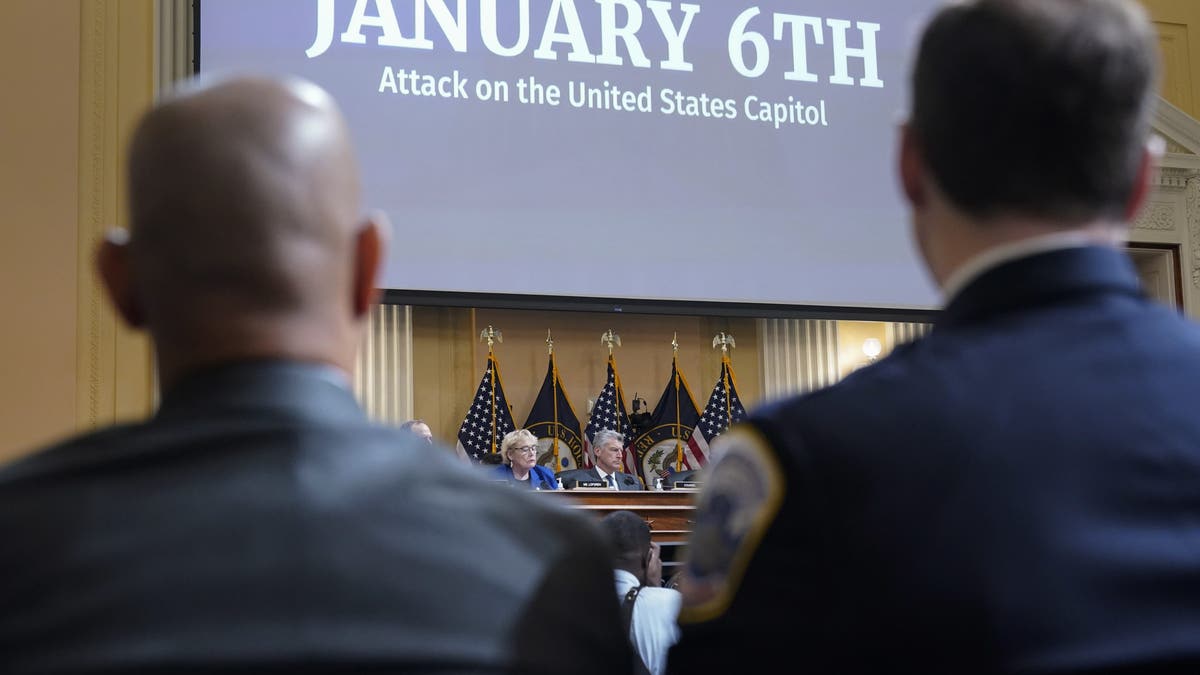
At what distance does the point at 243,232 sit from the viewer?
1045mm

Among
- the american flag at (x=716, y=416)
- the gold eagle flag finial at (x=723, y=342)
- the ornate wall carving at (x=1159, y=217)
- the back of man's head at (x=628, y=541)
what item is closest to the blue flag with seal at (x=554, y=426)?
the american flag at (x=716, y=416)

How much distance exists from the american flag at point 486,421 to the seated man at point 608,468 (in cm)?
75

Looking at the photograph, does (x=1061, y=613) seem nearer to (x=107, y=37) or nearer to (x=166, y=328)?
(x=166, y=328)

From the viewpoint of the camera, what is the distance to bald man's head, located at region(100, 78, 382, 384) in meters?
1.05

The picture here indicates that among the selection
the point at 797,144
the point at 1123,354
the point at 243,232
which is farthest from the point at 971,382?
the point at 797,144

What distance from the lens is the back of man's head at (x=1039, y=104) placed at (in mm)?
1061

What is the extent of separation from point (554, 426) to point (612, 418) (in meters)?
0.44

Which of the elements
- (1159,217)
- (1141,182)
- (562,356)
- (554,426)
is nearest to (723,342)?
(562,356)

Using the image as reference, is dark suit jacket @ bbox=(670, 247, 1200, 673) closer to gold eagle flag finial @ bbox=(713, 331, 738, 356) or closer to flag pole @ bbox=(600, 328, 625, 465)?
flag pole @ bbox=(600, 328, 625, 465)

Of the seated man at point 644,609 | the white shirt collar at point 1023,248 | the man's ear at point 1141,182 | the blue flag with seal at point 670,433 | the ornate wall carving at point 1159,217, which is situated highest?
the ornate wall carving at point 1159,217

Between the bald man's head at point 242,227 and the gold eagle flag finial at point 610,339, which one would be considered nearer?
the bald man's head at point 242,227

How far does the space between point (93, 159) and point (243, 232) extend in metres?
7.09

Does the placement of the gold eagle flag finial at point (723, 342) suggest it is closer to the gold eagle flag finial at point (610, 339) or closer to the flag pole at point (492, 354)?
the gold eagle flag finial at point (610, 339)

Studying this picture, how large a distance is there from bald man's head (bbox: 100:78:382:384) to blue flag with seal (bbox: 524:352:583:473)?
369 inches
